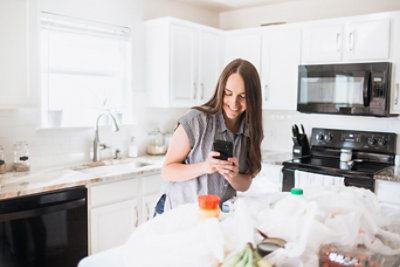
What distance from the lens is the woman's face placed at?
5.62ft

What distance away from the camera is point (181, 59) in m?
3.75

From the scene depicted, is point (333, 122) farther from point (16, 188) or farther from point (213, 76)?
point (16, 188)

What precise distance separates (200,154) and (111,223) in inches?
60.0

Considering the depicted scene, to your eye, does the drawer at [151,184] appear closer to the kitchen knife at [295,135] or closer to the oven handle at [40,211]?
the oven handle at [40,211]

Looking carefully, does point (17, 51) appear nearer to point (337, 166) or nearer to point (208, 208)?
point (208, 208)

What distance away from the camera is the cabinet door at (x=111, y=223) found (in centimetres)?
293

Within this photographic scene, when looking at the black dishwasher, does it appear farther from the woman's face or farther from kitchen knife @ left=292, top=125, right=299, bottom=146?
kitchen knife @ left=292, top=125, right=299, bottom=146

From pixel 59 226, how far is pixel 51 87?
3.93 feet

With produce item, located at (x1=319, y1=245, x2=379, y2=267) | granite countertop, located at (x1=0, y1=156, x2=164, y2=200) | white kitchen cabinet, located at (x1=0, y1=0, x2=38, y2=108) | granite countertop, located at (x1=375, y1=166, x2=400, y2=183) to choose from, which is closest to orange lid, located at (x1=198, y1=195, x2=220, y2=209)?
produce item, located at (x1=319, y1=245, x2=379, y2=267)

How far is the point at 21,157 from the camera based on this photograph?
294 centimetres

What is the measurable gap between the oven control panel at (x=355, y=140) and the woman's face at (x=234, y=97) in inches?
89.0

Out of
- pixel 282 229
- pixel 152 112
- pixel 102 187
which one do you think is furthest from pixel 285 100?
pixel 282 229

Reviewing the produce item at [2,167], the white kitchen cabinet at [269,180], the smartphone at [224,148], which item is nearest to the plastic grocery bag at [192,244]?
the smartphone at [224,148]

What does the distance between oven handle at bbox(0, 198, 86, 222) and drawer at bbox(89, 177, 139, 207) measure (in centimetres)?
10
